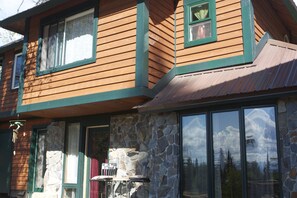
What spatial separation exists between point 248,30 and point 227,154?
2.86m

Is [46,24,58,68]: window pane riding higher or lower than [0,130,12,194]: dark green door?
higher

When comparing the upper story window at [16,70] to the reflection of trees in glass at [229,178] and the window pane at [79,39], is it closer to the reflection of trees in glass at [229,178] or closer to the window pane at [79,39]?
the window pane at [79,39]

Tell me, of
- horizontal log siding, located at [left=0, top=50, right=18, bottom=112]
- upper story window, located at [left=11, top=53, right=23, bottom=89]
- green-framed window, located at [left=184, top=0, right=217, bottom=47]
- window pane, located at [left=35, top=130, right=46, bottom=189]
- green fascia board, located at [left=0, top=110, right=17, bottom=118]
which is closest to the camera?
green-framed window, located at [left=184, top=0, right=217, bottom=47]

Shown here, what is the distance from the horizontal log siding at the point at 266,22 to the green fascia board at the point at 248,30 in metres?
0.43

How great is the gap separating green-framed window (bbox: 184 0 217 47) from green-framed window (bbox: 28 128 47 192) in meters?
5.60

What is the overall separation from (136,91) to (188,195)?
2.31 m

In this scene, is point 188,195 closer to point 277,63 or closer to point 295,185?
point 295,185

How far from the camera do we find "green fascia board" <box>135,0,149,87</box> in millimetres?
7246

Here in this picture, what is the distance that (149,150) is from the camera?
297 inches

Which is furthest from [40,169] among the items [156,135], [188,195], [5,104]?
[188,195]

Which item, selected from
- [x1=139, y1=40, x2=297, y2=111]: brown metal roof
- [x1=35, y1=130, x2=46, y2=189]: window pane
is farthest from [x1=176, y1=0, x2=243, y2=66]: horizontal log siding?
[x1=35, y1=130, x2=46, y2=189]: window pane

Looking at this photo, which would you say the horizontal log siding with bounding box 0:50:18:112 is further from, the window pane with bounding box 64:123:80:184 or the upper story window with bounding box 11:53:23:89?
the window pane with bounding box 64:123:80:184

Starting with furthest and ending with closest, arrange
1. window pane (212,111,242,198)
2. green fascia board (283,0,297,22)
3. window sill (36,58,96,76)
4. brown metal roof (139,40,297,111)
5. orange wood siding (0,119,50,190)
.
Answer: orange wood siding (0,119,50,190) → green fascia board (283,0,297,22) → window sill (36,58,96,76) → window pane (212,111,242,198) → brown metal roof (139,40,297,111)

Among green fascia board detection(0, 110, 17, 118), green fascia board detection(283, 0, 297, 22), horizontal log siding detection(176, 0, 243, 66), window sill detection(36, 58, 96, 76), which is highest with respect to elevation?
green fascia board detection(283, 0, 297, 22)
